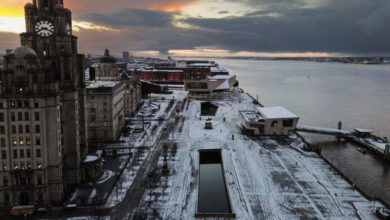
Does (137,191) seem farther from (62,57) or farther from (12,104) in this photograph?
(62,57)

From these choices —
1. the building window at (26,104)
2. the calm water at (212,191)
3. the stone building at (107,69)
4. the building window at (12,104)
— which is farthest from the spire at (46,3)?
the stone building at (107,69)

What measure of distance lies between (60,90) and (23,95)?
653 cm

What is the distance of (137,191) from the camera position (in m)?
52.0

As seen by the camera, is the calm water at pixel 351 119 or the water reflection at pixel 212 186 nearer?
the water reflection at pixel 212 186

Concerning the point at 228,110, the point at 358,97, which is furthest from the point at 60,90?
the point at 358,97

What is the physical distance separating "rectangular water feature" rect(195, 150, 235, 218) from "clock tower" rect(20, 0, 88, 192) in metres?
20.4

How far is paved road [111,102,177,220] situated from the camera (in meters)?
45.1

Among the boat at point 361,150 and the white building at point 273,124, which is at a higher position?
the white building at point 273,124

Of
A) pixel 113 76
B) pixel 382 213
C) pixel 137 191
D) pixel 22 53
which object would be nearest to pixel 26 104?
pixel 22 53

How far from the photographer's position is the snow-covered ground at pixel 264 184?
151 ft

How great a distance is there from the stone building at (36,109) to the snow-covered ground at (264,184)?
1430 cm

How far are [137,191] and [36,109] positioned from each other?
1848 cm

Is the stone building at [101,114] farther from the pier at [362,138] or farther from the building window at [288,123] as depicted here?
the pier at [362,138]

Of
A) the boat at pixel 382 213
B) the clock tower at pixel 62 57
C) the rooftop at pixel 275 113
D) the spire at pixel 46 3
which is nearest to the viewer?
the boat at pixel 382 213
